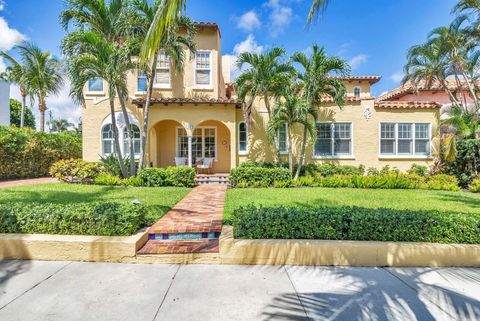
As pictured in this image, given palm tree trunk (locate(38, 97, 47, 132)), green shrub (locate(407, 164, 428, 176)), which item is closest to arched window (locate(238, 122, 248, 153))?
green shrub (locate(407, 164, 428, 176))

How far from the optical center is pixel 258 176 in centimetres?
1278

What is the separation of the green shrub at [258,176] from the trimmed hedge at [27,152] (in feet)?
46.1

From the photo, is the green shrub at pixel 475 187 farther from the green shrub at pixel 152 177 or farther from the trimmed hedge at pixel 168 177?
the green shrub at pixel 152 177

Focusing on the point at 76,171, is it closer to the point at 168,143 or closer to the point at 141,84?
the point at 168,143

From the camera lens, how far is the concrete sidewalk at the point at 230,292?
3324 millimetres

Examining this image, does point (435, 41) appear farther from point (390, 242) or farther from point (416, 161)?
point (390, 242)

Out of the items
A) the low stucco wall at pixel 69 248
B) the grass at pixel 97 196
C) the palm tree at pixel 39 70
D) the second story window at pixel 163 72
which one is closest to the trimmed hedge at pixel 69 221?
the low stucco wall at pixel 69 248

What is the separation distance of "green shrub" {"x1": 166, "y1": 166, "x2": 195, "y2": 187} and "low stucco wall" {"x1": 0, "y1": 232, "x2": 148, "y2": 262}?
764 centimetres

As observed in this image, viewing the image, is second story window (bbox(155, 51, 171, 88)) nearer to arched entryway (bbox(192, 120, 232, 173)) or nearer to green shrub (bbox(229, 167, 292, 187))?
arched entryway (bbox(192, 120, 232, 173))

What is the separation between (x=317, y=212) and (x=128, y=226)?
4102mm

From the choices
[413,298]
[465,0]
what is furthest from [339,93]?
[413,298]

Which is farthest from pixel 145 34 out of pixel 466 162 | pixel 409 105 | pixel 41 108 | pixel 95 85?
pixel 466 162

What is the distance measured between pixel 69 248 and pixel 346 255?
5.53m

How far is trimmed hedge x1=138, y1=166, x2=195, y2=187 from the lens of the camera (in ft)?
41.0
